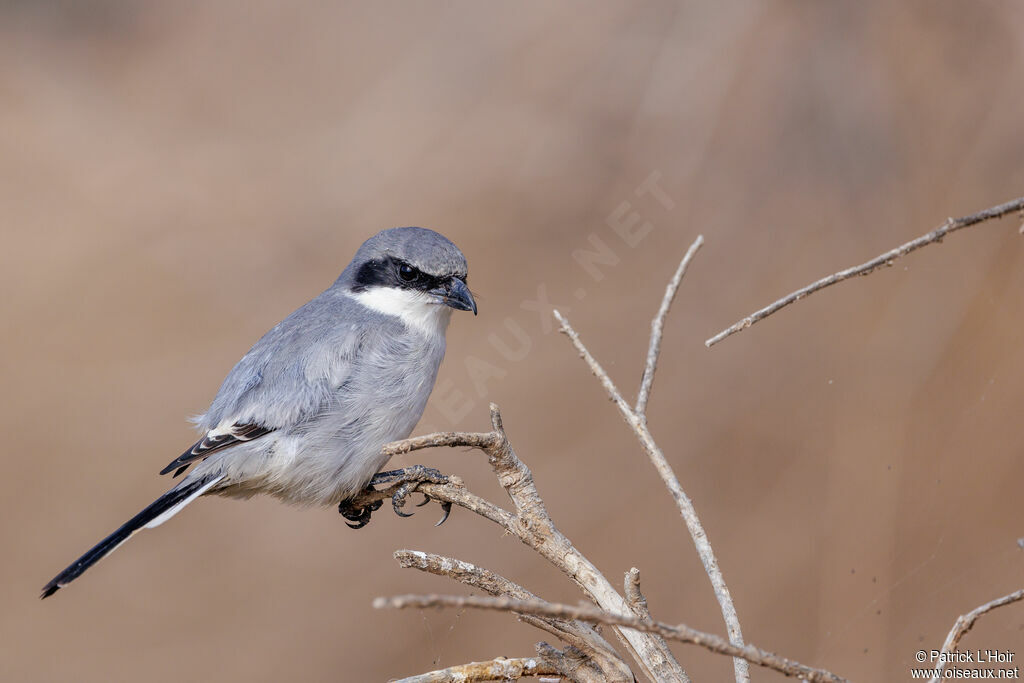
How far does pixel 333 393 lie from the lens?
1.62m

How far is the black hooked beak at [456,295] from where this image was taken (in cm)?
168

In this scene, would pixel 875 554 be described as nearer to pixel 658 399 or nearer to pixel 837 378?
pixel 837 378

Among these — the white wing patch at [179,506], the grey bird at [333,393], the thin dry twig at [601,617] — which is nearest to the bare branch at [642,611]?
the thin dry twig at [601,617]

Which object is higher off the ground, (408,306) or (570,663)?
(408,306)

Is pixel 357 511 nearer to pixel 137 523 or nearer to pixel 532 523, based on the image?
pixel 137 523

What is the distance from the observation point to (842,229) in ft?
8.85

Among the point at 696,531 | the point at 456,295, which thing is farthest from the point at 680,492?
the point at 456,295

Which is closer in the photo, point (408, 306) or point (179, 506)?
point (179, 506)

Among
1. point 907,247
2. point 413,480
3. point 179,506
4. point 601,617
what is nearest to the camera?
point 601,617

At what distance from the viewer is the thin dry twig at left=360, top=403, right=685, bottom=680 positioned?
2.97 ft

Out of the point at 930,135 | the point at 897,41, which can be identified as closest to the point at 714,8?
the point at 897,41

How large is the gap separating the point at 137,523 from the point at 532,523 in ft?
2.47

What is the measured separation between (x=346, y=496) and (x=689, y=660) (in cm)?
135

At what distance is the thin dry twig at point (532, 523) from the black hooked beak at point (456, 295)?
0.65m
